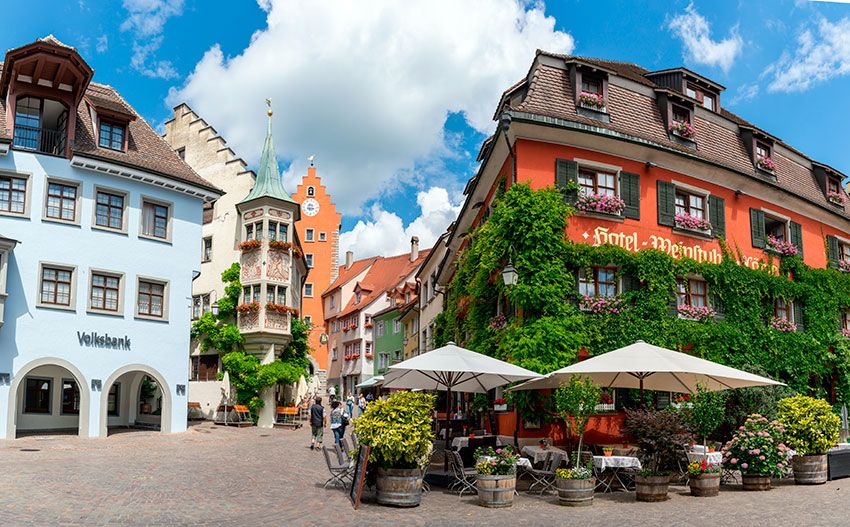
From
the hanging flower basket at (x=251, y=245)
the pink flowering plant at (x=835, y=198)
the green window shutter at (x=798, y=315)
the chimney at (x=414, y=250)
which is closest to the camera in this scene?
the green window shutter at (x=798, y=315)

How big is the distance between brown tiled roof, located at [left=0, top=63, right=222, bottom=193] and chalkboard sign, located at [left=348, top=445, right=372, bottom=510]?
1914cm

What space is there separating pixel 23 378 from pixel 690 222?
22.2 meters

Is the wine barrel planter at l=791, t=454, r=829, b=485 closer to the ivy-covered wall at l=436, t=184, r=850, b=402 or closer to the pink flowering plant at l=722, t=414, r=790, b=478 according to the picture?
the pink flowering plant at l=722, t=414, r=790, b=478

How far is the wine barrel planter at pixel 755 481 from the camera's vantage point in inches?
580

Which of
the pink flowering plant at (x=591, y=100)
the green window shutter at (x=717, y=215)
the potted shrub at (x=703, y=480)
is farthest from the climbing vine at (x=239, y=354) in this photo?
the potted shrub at (x=703, y=480)

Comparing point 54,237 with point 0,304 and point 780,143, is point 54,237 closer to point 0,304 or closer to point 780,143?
point 0,304

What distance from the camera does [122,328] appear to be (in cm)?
2802

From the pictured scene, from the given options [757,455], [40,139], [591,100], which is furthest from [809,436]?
[40,139]

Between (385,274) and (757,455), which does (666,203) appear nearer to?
(757,455)

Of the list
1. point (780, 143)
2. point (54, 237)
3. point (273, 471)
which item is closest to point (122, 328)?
point (54, 237)

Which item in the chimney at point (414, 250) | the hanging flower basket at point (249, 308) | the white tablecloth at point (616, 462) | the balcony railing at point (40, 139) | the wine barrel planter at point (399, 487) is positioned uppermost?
the chimney at point (414, 250)

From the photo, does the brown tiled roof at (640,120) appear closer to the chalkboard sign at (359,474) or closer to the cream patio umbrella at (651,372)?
the cream patio umbrella at (651,372)

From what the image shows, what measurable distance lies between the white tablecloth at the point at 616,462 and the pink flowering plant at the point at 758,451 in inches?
90.1

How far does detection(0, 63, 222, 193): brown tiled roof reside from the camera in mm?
27891
